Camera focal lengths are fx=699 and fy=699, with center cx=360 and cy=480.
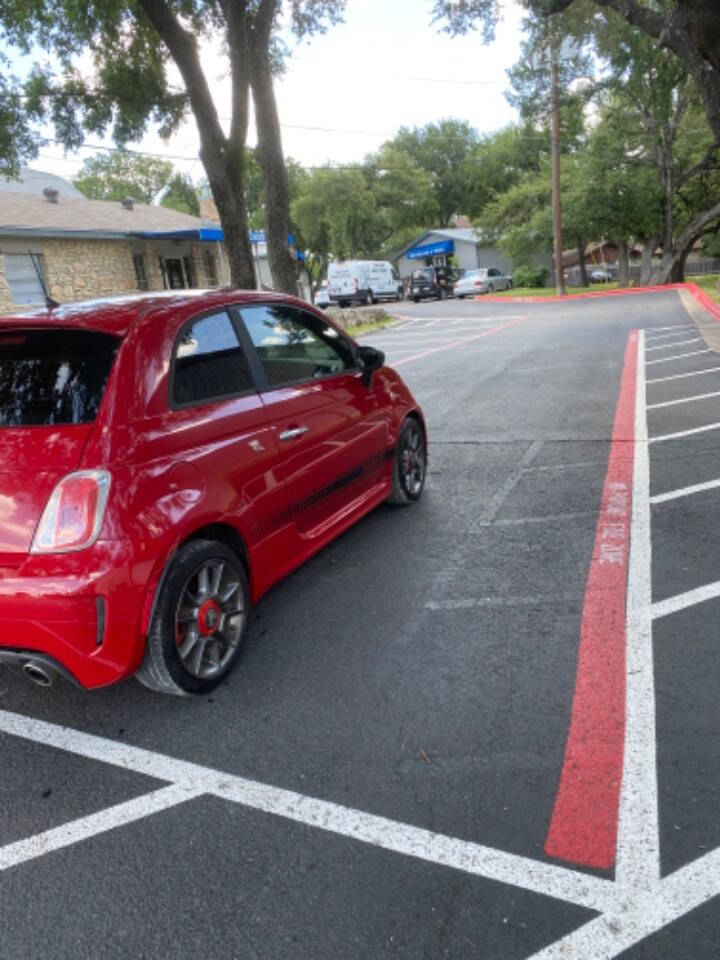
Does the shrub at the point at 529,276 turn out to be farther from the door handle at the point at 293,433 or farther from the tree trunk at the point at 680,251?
the door handle at the point at 293,433

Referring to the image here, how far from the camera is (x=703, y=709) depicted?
273 cm

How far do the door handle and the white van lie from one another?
32.6 metres

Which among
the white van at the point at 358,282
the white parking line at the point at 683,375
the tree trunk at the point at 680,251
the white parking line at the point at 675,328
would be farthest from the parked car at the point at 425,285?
the white parking line at the point at 683,375

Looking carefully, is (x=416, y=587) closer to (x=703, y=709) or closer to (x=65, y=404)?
(x=703, y=709)

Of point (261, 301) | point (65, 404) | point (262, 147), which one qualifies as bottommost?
point (65, 404)

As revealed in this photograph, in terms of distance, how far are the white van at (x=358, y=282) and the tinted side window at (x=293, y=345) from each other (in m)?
31.7

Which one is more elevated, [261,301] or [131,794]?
[261,301]

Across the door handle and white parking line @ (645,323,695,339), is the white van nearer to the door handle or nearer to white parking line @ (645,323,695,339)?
white parking line @ (645,323,695,339)

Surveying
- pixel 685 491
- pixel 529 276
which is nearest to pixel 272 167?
pixel 685 491

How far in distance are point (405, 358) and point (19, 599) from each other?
12525 mm

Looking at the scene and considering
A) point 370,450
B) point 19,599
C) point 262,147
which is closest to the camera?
point 19,599

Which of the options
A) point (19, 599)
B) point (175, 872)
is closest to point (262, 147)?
point (19, 599)

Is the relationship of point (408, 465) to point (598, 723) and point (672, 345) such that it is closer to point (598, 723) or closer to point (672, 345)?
point (598, 723)

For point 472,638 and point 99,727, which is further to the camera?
point 472,638
